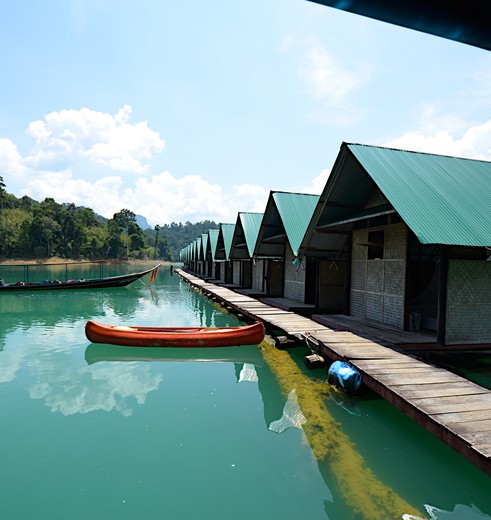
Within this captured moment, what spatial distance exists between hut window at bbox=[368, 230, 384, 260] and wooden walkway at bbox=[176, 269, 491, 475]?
3470 mm

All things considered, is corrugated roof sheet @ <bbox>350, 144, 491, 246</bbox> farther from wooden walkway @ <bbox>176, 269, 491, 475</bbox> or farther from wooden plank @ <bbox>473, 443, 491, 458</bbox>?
wooden plank @ <bbox>473, 443, 491, 458</bbox>

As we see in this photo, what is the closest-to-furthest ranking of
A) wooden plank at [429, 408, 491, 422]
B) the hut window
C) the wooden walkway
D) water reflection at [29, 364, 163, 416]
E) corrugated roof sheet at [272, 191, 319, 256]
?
the wooden walkway < wooden plank at [429, 408, 491, 422] < water reflection at [29, 364, 163, 416] < the hut window < corrugated roof sheet at [272, 191, 319, 256]

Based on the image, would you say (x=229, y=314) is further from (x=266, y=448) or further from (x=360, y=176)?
(x=266, y=448)

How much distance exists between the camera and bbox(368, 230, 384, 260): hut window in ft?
39.4

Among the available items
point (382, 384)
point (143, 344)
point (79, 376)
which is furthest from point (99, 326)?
point (382, 384)

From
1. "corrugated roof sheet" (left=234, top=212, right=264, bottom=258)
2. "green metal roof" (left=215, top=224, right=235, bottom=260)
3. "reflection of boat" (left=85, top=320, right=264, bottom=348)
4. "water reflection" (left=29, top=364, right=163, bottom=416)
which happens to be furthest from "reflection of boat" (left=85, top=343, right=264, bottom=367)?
"green metal roof" (left=215, top=224, right=235, bottom=260)

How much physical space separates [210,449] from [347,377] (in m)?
3.36

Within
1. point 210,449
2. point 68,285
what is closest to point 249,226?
point 68,285

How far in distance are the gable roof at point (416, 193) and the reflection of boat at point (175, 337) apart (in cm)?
504

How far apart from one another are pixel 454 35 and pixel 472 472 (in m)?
5.88

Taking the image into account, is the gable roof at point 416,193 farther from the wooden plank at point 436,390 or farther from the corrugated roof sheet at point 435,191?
the wooden plank at point 436,390

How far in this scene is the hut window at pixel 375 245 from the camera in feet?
39.4

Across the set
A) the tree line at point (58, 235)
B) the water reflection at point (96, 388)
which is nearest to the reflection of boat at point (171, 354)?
the water reflection at point (96, 388)

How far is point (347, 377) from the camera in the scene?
746 cm
